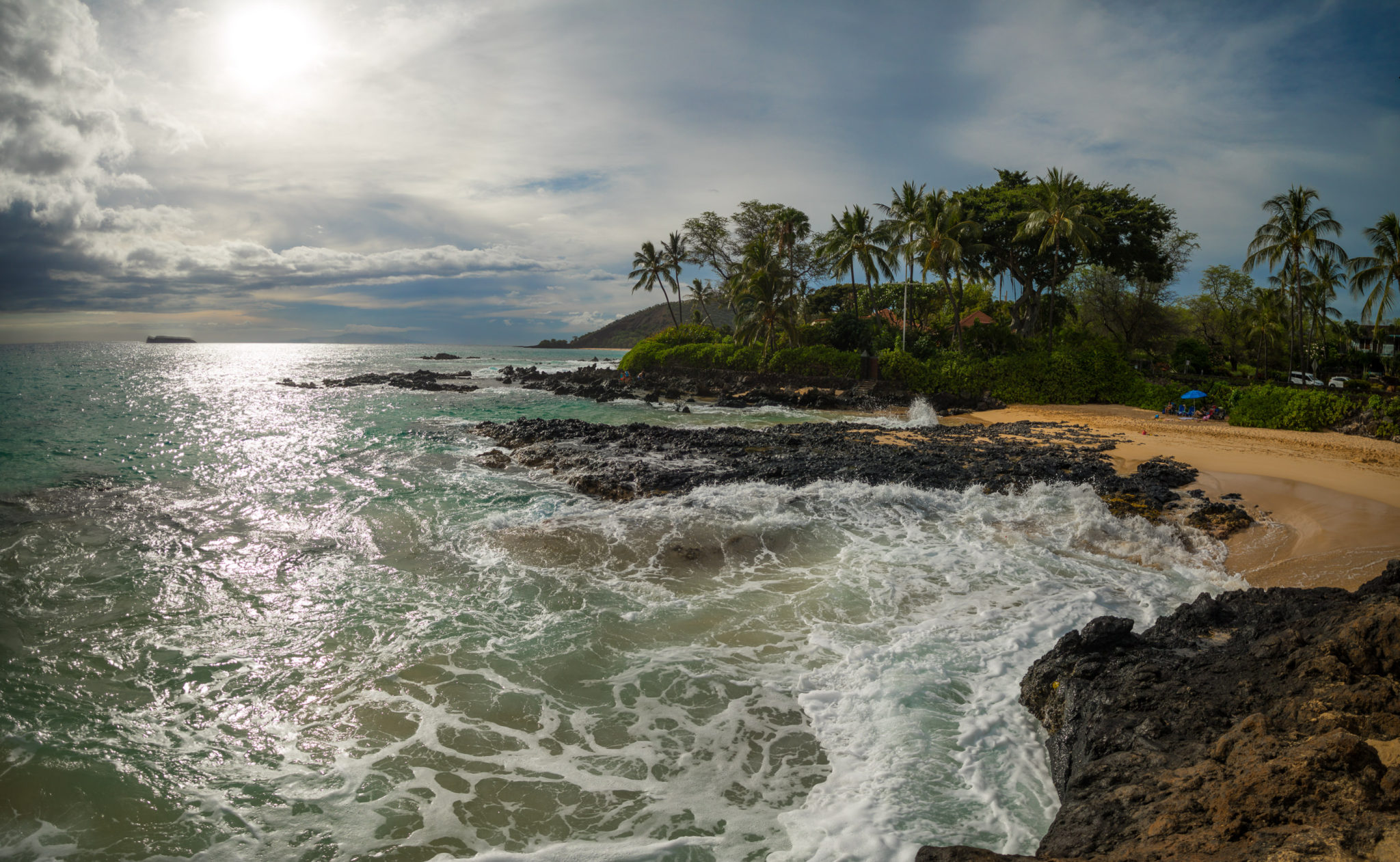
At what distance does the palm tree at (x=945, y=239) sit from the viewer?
100 ft

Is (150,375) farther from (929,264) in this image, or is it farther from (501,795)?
(501,795)

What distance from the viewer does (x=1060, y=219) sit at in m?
27.8

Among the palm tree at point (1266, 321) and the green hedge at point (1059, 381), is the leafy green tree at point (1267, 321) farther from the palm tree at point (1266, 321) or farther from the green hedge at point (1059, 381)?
the green hedge at point (1059, 381)

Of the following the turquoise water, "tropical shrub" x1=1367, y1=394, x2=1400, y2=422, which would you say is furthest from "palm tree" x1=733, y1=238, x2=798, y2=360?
the turquoise water

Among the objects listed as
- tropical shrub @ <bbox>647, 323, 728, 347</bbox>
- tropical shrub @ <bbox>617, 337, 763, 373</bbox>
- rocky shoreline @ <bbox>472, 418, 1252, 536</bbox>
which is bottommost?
rocky shoreline @ <bbox>472, 418, 1252, 536</bbox>

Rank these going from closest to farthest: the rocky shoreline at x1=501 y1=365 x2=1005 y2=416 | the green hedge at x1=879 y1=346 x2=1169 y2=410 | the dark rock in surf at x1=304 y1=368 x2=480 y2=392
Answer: the green hedge at x1=879 y1=346 x2=1169 y2=410, the rocky shoreline at x1=501 y1=365 x2=1005 y2=416, the dark rock in surf at x1=304 y1=368 x2=480 y2=392

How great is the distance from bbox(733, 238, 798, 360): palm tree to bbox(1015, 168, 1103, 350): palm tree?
13.5 meters

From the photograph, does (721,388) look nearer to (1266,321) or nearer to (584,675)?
(584,675)

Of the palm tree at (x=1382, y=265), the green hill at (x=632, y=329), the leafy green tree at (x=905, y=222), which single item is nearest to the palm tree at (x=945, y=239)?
the leafy green tree at (x=905, y=222)

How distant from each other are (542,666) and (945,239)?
3076 cm

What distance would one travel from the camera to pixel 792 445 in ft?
58.4

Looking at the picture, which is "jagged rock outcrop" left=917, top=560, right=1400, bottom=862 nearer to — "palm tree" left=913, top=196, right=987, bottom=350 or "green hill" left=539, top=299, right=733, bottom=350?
"palm tree" left=913, top=196, right=987, bottom=350

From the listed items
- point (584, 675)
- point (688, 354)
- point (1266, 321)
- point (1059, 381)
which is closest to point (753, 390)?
point (688, 354)

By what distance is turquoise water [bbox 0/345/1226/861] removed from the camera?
400 cm
